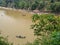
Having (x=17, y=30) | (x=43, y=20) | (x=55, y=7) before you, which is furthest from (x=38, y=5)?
(x=43, y=20)

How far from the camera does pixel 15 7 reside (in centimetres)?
5681

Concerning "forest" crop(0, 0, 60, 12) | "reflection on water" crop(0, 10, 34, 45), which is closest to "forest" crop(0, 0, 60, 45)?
"forest" crop(0, 0, 60, 12)

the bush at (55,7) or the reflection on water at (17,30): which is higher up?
the reflection on water at (17,30)

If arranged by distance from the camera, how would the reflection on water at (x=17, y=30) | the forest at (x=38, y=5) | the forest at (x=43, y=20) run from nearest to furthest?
the forest at (x=43, y=20)
the reflection on water at (x=17, y=30)
the forest at (x=38, y=5)

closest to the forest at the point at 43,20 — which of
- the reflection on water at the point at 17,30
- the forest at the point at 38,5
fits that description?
the forest at the point at 38,5

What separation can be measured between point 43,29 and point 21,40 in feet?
27.8

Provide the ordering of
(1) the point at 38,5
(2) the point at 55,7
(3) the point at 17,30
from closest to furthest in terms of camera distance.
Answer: (3) the point at 17,30, (2) the point at 55,7, (1) the point at 38,5

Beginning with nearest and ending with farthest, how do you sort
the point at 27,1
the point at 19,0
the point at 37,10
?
the point at 37,10 → the point at 27,1 → the point at 19,0

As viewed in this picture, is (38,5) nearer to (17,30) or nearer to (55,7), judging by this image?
(55,7)

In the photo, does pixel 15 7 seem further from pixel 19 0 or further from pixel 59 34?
pixel 59 34

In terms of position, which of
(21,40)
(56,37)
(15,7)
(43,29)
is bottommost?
(15,7)

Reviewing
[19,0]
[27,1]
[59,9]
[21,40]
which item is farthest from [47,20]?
[19,0]

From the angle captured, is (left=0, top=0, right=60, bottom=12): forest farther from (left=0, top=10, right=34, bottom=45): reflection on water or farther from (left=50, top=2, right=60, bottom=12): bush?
(left=0, top=10, right=34, bottom=45): reflection on water

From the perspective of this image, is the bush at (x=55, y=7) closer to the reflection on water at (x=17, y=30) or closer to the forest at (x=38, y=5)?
the forest at (x=38, y=5)
